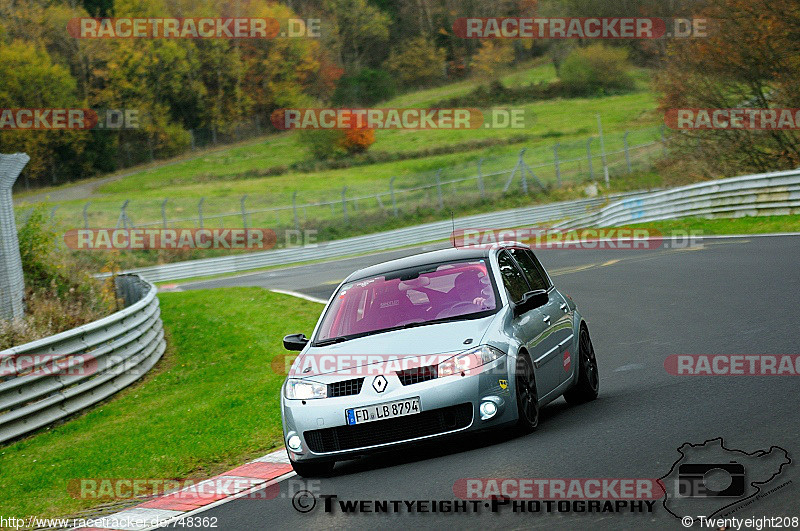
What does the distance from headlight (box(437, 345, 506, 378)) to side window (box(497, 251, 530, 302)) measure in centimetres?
107

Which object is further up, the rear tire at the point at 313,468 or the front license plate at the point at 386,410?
the front license plate at the point at 386,410

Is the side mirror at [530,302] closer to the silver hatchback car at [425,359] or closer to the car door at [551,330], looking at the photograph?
the silver hatchback car at [425,359]

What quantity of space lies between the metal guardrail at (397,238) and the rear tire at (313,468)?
4062cm

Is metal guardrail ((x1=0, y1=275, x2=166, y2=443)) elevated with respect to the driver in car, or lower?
lower

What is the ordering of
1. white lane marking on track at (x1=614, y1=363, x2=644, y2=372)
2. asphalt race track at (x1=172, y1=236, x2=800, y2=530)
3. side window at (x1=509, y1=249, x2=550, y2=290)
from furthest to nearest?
white lane marking on track at (x1=614, y1=363, x2=644, y2=372)
side window at (x1=509, y1=249, x2=550, y2=290)
asphalt race track at (x1=172, y1=236, x2=800, y2=530)

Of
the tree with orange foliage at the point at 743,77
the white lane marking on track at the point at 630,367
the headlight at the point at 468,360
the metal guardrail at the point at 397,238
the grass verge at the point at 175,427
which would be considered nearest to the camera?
the headlight at the point at 468,360

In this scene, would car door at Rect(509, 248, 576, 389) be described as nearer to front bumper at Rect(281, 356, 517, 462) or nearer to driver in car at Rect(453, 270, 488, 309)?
driver in car at Rect(453, 270, 488, 309)

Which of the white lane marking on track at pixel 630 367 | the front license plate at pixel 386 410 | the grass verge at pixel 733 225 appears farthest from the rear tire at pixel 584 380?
the grass verge at pixel 733 225

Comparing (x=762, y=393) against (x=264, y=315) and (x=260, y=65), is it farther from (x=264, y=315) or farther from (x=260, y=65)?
(x=260, y=65)

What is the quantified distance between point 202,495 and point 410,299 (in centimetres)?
228

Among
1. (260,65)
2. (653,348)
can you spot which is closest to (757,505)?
(653,348)

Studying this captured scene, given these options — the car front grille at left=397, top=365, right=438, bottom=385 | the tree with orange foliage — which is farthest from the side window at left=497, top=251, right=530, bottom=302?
the tree with orange foliage

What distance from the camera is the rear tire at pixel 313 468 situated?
793cm

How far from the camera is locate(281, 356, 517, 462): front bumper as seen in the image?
7504 mm
